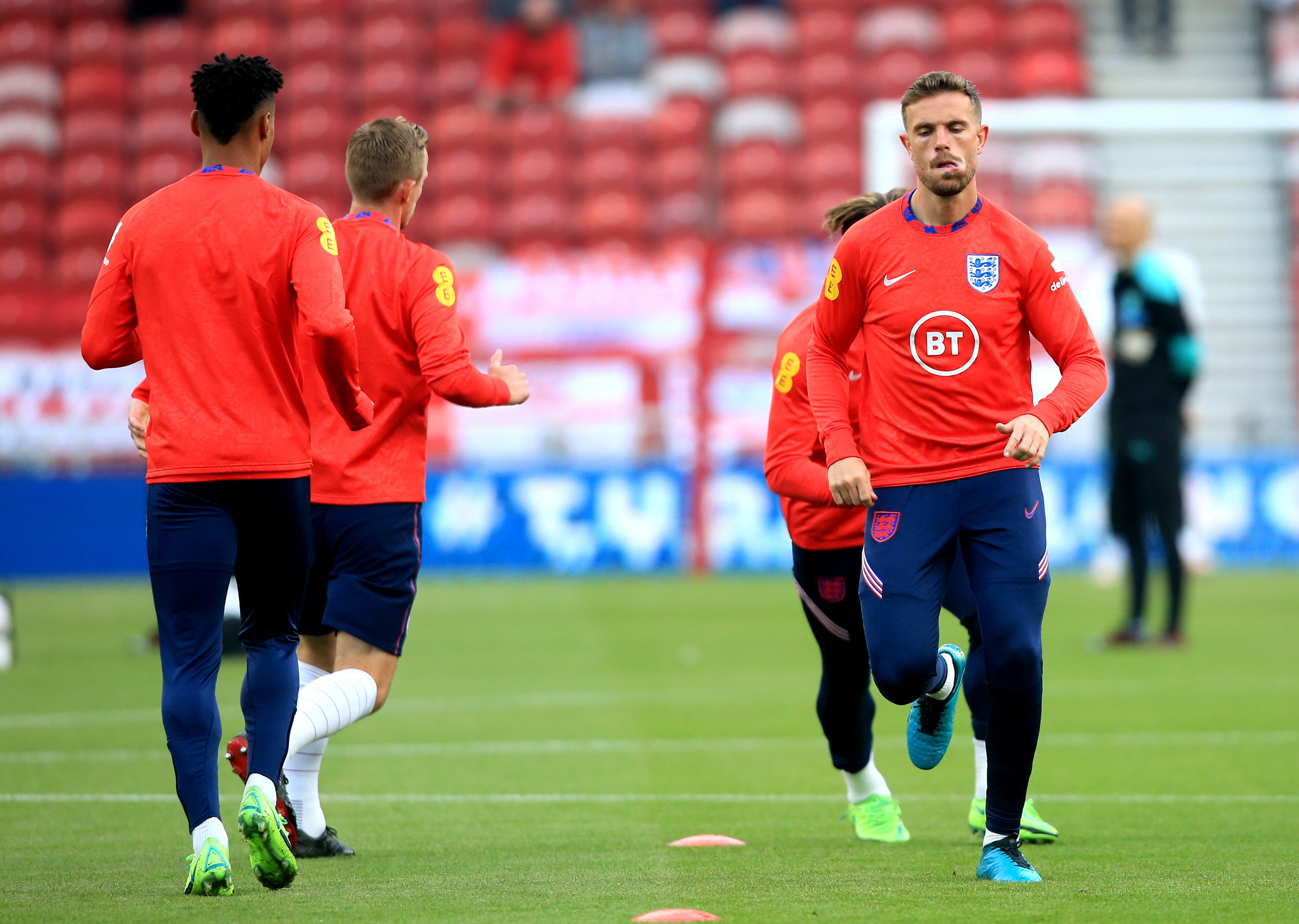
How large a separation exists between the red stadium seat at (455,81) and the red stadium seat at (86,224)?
4.27m

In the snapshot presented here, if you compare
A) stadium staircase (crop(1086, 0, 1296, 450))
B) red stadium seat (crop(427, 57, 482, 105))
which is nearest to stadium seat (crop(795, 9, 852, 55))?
red stadium seat (crop(427, 57, 482, 105))

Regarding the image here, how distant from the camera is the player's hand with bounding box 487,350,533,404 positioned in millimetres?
4570

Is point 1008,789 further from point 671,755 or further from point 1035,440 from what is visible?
point 671,755

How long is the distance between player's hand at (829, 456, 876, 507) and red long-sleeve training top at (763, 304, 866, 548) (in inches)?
18.9

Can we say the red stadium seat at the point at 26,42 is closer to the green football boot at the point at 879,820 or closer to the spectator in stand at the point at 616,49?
the spectator in stand at the point at 616,49

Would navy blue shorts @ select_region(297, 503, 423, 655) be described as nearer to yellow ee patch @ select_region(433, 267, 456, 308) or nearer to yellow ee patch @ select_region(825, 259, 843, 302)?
yellow ee patch @ select_region(433, 267, 456, 308)

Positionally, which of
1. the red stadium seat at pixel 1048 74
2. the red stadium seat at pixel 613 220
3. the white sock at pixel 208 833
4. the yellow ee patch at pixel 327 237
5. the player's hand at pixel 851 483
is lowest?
the white sock at pixel 208 833

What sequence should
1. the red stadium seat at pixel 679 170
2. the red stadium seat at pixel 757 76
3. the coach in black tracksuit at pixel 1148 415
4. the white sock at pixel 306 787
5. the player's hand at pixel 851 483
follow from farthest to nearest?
1. the red stadium seat at pixel 757 76
2. the red stadium seat at pixel 679 170
3. the coach in black tracksuit at pixel 1148 415
4. the white sock at pixel 306 787
5. the player's hand at pixel 851 483

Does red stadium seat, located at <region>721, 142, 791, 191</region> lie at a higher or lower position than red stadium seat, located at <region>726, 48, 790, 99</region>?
lower

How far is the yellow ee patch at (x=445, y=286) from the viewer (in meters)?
4.62

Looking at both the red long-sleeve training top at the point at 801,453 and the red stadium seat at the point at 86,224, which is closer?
the red long-sleeve training top at the point at 801,453

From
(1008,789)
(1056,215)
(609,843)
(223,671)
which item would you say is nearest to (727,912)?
(1008,789)

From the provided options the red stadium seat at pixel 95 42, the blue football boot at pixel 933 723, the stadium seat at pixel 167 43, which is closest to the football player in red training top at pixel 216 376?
the blue football boot at pixel 933 723

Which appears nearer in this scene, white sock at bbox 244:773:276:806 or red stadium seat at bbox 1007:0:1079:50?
Result: white sock at bbox 244:773:276:806
